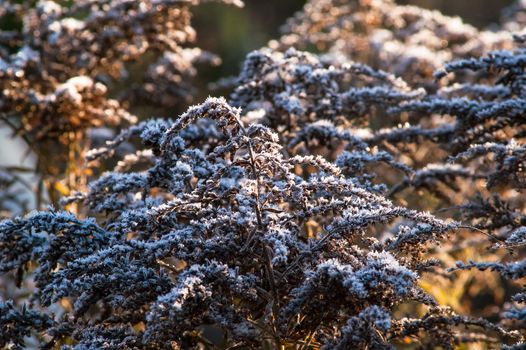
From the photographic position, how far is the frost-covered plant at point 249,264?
7.98ft

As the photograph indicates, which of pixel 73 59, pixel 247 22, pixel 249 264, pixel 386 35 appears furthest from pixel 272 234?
pixel 247 22

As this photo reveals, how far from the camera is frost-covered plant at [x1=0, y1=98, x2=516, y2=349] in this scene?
7.98ft

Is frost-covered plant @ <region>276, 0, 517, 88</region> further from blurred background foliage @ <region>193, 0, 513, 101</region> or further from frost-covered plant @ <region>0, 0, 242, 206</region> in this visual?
blurred background foliage @ <region>193, 0, 513, 101</region>

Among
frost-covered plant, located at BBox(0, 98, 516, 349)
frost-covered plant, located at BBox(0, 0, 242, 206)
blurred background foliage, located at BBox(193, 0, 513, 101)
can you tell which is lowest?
frost-covered plant, located at BBox(0, 98, 516, 349)

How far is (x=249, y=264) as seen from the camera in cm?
279

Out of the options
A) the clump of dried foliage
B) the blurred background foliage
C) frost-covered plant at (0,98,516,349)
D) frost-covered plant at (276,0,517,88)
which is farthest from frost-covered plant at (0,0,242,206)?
the blurred background foliage

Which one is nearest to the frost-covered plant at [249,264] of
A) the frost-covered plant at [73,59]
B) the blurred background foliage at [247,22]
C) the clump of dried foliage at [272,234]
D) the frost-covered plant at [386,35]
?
the clump of dried foliage at [272,234]

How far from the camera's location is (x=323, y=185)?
2605mm

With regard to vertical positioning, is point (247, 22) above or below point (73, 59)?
above

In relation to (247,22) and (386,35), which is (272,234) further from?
(247,22)

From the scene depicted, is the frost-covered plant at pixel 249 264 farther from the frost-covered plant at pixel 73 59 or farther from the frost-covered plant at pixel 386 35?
the frost-covered plant at pixel 386 35

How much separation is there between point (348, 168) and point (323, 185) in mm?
943

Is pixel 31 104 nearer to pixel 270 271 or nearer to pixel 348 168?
pixel 348 168

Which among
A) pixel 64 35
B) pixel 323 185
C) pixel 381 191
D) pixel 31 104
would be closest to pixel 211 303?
pixel 323 185
